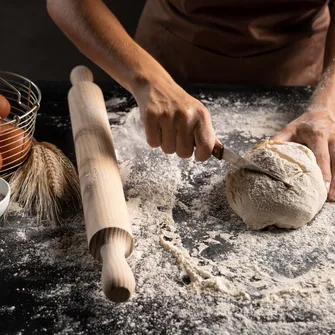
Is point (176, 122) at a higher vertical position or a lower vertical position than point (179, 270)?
higher

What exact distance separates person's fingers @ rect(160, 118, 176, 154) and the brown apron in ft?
1.89

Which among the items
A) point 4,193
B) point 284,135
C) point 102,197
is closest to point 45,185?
point 4,193

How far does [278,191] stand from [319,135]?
0.94ft

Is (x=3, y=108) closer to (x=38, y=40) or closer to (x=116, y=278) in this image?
(x=116, y=278)

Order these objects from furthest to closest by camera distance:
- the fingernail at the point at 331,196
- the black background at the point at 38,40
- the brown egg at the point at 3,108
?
the black background at the point at 38,40, the brown egg at the point at 3,108, the fingernail at the point at 331,196

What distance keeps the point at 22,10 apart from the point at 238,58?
130cm

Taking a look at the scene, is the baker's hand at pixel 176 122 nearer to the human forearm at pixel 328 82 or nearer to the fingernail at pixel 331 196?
the fingernail at pixel 331 196

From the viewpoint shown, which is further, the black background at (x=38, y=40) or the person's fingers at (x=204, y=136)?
the black background at (x=38, y=40)

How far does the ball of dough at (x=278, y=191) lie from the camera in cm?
129

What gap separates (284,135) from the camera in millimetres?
1543

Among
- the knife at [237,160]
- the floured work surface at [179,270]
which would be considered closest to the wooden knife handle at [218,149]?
the knife at [237,160]

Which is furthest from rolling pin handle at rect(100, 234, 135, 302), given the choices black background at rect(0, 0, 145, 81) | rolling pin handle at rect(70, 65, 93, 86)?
black background at rect(0, 0, 145, 81)

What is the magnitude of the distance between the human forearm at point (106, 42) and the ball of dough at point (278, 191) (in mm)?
310

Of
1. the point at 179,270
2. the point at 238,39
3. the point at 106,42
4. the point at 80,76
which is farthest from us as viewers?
the point at 238,39
